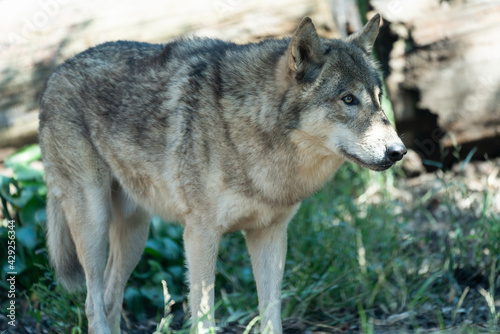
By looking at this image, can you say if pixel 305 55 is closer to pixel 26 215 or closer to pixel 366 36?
pixel 366 36

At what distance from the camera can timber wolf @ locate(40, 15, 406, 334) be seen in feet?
10.8

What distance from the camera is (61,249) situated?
4.14 meters

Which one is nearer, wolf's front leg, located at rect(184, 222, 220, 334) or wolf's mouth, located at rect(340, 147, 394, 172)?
wolf's mouth, located at rect(340, 147, 394, 172)

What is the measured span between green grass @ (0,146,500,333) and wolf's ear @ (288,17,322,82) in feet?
4.54

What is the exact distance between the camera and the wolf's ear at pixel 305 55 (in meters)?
3.20

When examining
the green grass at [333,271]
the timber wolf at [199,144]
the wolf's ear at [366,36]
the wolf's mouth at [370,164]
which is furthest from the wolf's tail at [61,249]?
the wolf's ear at [366,36]

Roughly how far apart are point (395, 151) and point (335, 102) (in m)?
0.42

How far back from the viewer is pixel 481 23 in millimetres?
6043

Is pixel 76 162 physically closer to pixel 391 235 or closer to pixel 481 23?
pixel 391 235

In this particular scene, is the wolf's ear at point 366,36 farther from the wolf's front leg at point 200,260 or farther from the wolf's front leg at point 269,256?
the wolf's front leg at point 200,260

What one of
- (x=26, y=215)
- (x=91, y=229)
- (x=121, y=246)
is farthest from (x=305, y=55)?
(x=26, y=215)

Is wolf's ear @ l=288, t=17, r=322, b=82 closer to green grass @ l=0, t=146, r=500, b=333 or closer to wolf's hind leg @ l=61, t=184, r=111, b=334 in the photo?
green grass @ l=0, t=146, r=500, b=333

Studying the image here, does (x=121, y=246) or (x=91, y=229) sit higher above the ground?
(x=91, y=229)

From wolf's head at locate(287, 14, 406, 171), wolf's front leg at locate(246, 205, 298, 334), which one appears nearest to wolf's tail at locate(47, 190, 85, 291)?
wolf's front leg at locate(246, 205, 298, 334)
